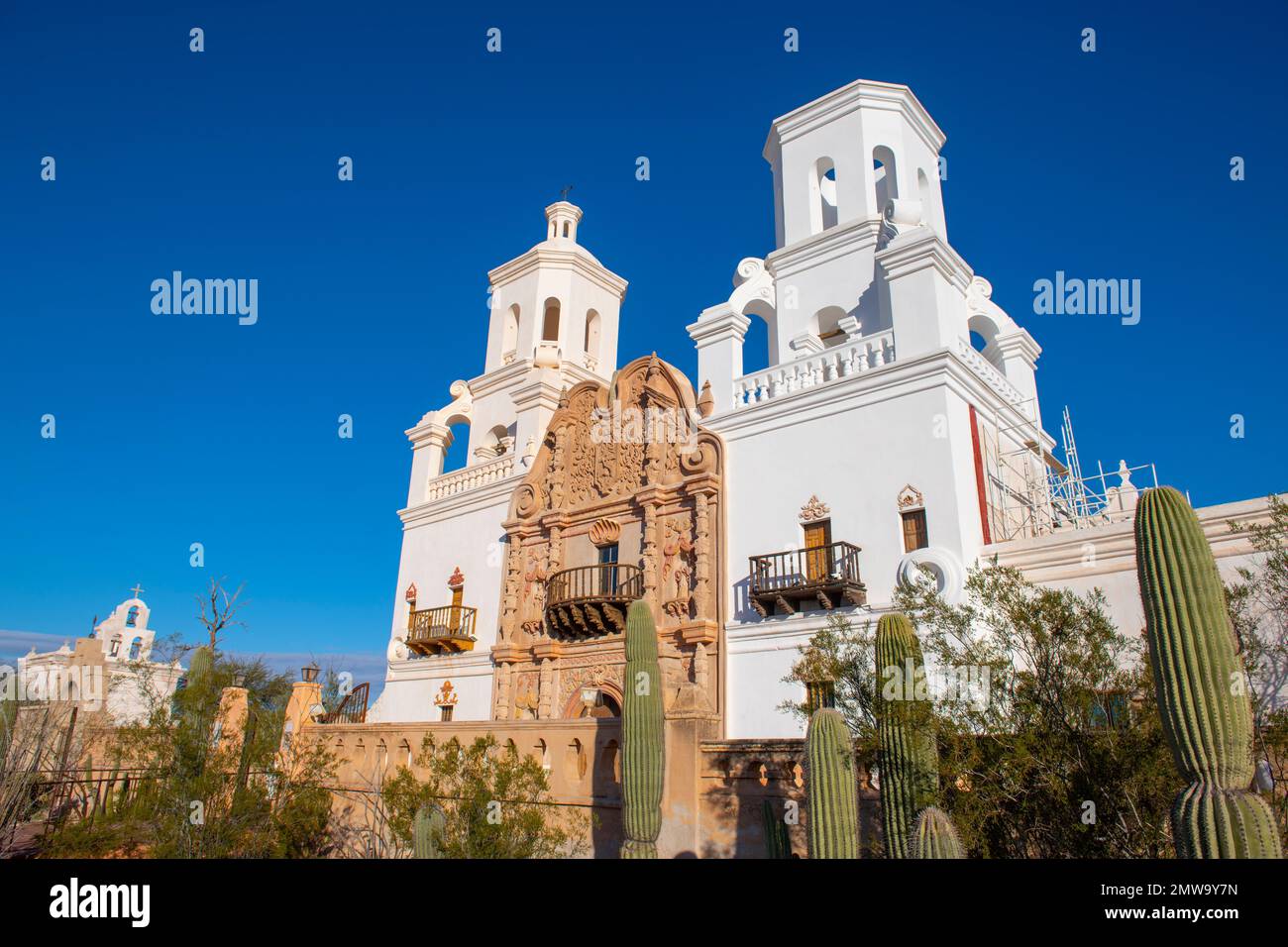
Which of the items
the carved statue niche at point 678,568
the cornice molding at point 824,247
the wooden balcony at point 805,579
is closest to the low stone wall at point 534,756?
the wooden balcony at point 805,579

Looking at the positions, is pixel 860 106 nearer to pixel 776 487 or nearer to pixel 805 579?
pixel 776 487

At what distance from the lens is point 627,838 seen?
10773 millimetres

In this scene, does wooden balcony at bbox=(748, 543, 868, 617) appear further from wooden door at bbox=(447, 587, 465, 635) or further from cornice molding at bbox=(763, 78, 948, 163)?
cornice molding at bbox=(763, 78, 948, 163)

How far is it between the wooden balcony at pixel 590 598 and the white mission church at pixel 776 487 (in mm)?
66

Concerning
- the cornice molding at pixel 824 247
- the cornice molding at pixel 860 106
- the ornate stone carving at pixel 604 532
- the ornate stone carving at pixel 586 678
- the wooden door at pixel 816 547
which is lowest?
the ornate stone carving at pixel 586 678

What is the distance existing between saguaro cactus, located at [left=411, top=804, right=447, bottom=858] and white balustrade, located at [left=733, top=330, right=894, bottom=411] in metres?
10.3

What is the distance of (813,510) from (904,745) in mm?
7732

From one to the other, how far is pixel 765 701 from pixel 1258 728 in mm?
8517

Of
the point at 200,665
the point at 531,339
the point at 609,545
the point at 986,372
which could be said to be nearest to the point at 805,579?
the point at 609,545

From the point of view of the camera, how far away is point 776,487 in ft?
53.8

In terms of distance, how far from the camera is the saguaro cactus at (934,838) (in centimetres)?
696

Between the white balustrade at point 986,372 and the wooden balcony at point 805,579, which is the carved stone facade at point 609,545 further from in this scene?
the white balustrade at point 986,372
